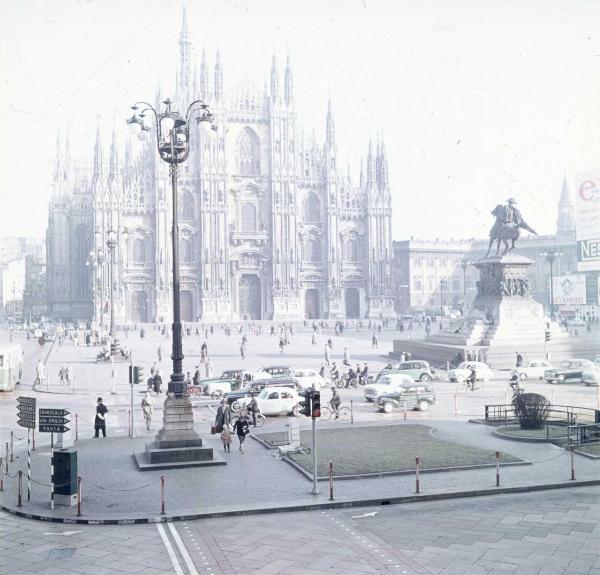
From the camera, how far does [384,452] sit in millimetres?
16031

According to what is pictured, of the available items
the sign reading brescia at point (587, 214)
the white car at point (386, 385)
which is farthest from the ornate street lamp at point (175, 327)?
the sign reading brescia at point (587, 214)

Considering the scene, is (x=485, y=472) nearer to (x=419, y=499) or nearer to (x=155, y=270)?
(x=419, y=499)

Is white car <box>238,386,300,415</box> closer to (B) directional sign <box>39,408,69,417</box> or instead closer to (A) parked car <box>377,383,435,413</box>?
(A) parked car <box>377,383,435,413</box>

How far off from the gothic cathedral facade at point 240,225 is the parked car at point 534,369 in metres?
49.8

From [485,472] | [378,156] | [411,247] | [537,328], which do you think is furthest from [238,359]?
[411,247]

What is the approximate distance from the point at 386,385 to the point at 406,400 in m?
2.35

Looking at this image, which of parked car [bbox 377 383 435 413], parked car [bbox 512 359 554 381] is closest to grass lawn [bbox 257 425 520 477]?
parked car [bbox 377 383 435 413]

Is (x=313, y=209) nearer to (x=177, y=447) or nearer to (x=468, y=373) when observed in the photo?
(x=468, y=373)

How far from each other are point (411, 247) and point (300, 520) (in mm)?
87944

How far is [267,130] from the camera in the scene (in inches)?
3221

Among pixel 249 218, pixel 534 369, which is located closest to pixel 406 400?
pixel 534 369

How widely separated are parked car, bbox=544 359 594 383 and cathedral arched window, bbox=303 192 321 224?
182ft

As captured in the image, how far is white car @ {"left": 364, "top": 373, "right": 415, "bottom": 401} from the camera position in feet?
82.5

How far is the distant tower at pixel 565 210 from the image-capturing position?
111 metres
